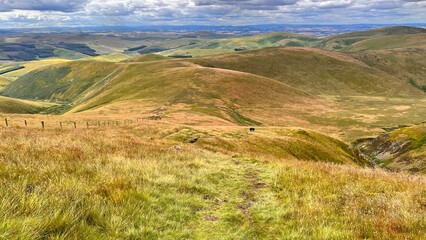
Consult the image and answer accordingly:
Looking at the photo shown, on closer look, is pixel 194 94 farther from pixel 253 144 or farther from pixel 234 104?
pixel 253 144

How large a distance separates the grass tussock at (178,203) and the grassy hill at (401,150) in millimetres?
60083

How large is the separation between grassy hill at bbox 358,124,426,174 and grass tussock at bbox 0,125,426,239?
60083 millimetres

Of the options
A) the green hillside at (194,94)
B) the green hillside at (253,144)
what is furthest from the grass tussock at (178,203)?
the green hillside at (194,94)

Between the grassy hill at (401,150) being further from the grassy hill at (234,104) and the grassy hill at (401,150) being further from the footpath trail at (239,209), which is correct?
the footpath trail at (239,209)

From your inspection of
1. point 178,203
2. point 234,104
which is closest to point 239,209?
point 178,203

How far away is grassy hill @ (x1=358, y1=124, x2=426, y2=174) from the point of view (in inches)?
2633

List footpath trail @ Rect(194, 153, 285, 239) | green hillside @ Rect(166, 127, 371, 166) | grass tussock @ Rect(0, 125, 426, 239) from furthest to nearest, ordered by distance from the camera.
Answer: green hillside @ Rect(166, 127, 371, 166) → footpath trail @ Rect(194, 153, 285, 239) → grass tussock @ Rect(0, 125, 426, 239)

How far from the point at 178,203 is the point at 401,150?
82.7 meters

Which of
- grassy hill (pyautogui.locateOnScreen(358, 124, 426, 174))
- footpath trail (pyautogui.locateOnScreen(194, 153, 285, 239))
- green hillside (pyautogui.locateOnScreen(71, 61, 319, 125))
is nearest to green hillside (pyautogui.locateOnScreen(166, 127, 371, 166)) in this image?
footpath trail (pyautogui.locateOnScreen(194, 153, 285, 239))

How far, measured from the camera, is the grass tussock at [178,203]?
6.19 metres

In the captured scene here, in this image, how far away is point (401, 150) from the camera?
256ft

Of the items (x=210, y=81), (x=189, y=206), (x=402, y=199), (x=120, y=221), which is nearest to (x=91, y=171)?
(x=189, y=206)

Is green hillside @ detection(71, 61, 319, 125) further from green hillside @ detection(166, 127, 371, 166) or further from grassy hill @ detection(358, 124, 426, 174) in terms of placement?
grassy hill @ detection(358, 124, 426, 174)

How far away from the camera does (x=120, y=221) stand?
22.2ft
